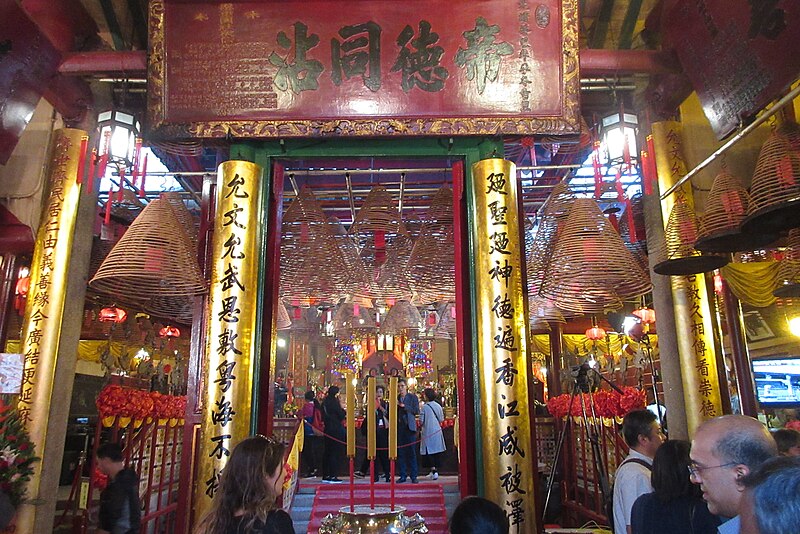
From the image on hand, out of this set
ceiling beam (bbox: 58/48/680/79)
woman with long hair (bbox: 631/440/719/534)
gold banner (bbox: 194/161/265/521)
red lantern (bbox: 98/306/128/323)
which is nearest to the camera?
woman with long hair (bbox: 631/440/719/534)

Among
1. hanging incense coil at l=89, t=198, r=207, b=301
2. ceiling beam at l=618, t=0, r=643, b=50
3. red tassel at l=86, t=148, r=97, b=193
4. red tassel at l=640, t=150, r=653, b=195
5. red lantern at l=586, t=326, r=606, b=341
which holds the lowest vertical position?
hanging incense coil at l=89, t=198, r=207, b=301

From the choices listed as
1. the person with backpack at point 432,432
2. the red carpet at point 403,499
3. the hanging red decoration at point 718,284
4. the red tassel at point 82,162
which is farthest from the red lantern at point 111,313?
the hanging red decoration at point 718,284

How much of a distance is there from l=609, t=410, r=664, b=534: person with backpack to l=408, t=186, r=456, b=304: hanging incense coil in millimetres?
2094

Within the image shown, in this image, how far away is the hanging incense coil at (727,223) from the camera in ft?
10.1

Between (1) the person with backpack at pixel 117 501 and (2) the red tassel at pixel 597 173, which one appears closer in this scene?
(1) the person with backpack at pixel 117 501

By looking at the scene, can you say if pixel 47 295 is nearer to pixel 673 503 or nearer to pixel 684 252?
pixel 673 503

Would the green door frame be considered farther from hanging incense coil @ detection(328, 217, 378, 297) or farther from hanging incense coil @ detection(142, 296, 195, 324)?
hanging incense coil @ detection(142, 296, 195, 324)

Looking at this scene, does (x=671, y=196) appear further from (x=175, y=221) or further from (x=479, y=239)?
(x=175, y=221)

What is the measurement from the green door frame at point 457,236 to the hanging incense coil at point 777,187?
146cm

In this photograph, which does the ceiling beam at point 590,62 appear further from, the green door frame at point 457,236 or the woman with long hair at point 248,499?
the woman with long hair at point 248,499

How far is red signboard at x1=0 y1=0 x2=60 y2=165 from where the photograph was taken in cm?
344

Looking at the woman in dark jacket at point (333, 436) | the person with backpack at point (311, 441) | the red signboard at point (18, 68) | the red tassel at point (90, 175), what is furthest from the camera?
the person with backpack at point (311, 441)

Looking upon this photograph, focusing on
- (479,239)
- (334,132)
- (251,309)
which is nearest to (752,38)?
(479,239)

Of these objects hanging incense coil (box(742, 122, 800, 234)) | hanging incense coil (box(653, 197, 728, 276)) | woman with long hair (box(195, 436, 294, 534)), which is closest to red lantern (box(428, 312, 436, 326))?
hanging incense coil (box(653, 197, 728, 276))
